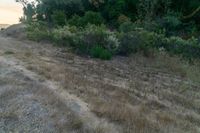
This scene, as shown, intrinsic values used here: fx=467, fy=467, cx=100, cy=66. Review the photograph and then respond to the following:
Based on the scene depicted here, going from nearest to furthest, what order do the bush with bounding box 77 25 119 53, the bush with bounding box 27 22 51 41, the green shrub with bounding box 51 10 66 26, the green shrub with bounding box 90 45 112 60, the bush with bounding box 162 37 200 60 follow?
the green shrub with bounding box 90 45 112 60 → the bush with bounding box 77 25 119 53 → the bush with bounding box 162 37 200 60 → the bush with bounding box 27 22 51 41 → the green shrub with bounding box 51 10 66 26

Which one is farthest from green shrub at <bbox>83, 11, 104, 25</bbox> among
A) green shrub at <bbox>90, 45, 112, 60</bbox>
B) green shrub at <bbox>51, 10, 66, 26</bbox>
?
green shrub at <bbox>90, 45, 112, 60</bbox>

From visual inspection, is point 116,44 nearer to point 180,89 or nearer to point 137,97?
point 180,89

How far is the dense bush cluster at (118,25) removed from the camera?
17047 mm

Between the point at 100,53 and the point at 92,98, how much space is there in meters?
7.23


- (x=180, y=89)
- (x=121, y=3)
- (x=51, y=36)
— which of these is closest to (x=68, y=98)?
(x=180, y=89)

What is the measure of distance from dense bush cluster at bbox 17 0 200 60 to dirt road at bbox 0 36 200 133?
295 centimetres

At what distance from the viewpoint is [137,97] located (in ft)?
32.5

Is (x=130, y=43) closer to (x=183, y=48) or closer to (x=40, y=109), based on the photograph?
(x=183, y=48)

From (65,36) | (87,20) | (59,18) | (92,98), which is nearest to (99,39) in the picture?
(65,36)

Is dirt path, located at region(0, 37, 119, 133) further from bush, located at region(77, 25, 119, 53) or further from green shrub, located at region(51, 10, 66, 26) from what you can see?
green shrub, located at region(51, 10, 66, 26)

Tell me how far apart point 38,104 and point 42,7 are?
19.1 meters

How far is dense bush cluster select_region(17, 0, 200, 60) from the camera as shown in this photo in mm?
17047

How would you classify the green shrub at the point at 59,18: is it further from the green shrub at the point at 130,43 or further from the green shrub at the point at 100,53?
the green shrub at the point at 100,53

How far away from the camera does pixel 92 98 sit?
348 inches
